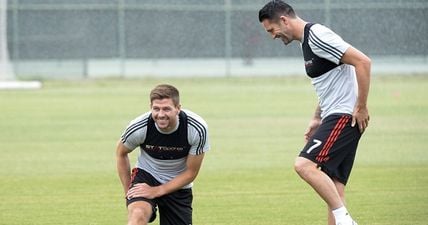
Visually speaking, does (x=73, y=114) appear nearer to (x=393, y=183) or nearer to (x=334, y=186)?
(x=393, y=183)

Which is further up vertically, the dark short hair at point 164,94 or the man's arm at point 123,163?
the dark short hair at point 164,94

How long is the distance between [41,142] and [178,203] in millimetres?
8311

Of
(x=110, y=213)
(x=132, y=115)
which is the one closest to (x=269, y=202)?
(x=110, y=213)

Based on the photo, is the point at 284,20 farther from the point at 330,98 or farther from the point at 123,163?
the point at 123,163

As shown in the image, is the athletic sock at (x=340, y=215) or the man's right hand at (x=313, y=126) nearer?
the athletic sock at (x=340, y=215)

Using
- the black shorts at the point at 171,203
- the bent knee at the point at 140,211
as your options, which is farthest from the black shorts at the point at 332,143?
the bent knee at the point at 140,211

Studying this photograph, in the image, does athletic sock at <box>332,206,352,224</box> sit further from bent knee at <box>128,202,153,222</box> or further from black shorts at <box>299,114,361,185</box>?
bent knee at <box>128,202,153,222</box>

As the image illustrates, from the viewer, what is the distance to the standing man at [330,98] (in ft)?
26.2

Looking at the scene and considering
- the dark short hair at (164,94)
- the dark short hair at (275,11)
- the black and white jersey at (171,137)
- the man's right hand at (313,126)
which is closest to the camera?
the dark short hair at (164,94)

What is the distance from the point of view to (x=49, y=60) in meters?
34.3

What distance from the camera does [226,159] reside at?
14156 mm

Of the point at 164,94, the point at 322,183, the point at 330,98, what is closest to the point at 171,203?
the point at 164,94

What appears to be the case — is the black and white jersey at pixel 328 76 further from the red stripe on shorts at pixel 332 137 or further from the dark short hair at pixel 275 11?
the dark short hair at pixel 275 11

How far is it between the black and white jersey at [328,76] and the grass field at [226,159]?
1599 mm
